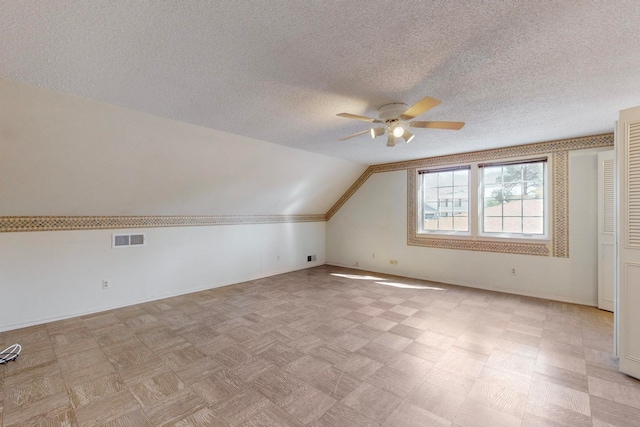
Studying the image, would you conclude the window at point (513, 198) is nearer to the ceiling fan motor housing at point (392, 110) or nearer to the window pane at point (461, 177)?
the window pane at point (461, 177)

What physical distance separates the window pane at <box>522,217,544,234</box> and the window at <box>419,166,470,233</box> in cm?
88

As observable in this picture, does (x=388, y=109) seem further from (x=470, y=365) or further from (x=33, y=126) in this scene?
(x=33, y=126)

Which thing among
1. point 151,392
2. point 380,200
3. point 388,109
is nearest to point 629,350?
point 388,109

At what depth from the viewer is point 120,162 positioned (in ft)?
10.8

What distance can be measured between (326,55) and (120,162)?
2896 mm

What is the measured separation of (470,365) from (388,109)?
252 centimetres

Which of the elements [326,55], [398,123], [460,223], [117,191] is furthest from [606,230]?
[117,191]

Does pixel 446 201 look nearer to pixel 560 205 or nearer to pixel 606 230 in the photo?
pixel 560 205

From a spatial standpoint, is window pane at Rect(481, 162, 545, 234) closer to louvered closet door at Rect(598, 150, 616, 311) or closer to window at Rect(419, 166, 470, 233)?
window at Rect(419, 166, 470, 233)

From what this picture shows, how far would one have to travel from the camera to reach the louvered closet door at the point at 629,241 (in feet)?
7.46

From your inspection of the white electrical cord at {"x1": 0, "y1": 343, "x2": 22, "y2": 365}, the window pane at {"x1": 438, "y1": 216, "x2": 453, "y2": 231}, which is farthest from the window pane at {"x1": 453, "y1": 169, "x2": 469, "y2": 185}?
the white electrical cord at {"x1": 0, "y1": 343, "x2": 22, "y2": 365}

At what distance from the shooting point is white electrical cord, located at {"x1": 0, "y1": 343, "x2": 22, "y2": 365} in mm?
2546

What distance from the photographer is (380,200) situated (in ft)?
20.5

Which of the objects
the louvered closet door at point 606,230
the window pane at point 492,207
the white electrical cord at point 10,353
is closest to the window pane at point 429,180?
the window pane at point 492,207
